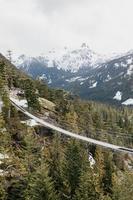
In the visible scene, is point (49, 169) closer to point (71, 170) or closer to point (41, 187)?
point (71, 170)

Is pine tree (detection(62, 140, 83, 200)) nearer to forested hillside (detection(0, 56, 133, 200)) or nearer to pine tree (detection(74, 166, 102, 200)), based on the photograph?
forested hillside (detection(0, 56, 133, 200))

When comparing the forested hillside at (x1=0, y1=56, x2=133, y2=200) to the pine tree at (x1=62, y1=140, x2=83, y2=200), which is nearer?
the forested hillside at (x1=0, y1=56, x2=133, y2=200)

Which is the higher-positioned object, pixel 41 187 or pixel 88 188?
pixel 41 187

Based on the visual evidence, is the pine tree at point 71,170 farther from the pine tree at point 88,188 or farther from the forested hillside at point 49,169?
the pine tree at point 88,188

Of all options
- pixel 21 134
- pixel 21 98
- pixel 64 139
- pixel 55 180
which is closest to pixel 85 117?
pixel 21 98

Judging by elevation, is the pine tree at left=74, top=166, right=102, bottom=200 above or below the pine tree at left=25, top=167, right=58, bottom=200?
below

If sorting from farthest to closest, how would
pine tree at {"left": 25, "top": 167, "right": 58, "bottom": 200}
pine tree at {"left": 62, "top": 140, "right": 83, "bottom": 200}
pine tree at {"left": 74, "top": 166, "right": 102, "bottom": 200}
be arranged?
pine tree at {"left": 62, "top": 140, "right": 83, "bottom": 200} < pine tree at {"left": 74, "top": 166, "right": 102, "bottom": 200} < pine tree at {"left": 25, "top": 167, "right": 58, "bottom": 200}

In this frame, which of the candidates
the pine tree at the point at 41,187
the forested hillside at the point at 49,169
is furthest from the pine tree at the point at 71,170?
the pine tree at the point at 41,187

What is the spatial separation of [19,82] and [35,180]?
278 feet

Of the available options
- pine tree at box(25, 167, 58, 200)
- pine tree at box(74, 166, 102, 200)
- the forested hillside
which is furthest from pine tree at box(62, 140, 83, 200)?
pine tree at box(25, 167, 58, 200)

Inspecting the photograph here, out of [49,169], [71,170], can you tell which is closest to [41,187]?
[49,169]

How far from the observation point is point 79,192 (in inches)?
3155

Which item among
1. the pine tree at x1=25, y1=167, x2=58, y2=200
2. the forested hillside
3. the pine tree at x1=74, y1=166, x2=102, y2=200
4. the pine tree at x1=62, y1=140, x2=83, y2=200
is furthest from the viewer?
the pine tree at x1=62, y1=140, x2=83, y2=200

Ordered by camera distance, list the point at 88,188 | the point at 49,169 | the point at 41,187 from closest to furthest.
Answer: the point at 41,187 → the point at 88,188 → the point at 49,169
